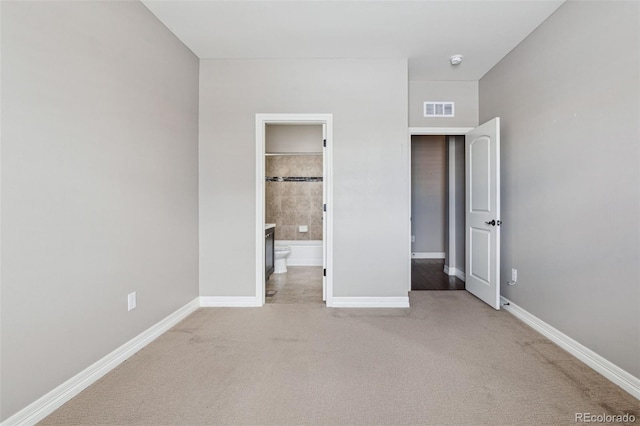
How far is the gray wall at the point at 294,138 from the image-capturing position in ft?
17.1

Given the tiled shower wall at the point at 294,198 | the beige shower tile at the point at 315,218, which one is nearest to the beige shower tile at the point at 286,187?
the tiled shower wall at the point at 294,198

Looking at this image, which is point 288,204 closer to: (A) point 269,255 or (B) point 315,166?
(B) point 315,166

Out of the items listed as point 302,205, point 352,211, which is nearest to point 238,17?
point 352,211

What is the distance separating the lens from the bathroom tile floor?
3367mm

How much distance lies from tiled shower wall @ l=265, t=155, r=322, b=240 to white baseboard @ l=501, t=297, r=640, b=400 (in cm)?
350

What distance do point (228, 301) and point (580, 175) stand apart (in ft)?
10.8

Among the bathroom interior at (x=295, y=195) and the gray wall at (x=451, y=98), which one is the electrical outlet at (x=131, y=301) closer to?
the bathroom interior at (x=295, y=195)

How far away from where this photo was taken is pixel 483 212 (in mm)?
3148

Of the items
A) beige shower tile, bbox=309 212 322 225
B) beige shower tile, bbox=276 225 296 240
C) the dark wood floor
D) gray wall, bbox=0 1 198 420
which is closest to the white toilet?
beige shower tile, bbox=276 225 296 240

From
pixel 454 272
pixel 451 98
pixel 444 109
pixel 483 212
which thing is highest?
pixel 451 98

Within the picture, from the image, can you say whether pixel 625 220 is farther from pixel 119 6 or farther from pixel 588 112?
pixel 119 6

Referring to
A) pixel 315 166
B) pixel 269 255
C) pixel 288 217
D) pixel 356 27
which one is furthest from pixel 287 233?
pixel 356 27

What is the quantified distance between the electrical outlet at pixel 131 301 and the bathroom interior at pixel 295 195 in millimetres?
2598

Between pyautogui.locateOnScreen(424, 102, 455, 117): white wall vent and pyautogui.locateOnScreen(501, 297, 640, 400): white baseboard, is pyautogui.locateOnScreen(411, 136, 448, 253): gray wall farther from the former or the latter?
pyautogui.locateOnScreen(501, 297, 640, 400): white baseboard
